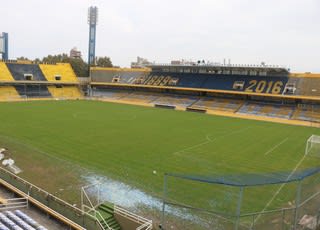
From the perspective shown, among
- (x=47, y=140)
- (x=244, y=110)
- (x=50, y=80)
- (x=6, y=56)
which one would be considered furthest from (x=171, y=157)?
(x=6, y=56)

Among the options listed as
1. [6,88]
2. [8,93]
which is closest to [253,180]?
[8,93]

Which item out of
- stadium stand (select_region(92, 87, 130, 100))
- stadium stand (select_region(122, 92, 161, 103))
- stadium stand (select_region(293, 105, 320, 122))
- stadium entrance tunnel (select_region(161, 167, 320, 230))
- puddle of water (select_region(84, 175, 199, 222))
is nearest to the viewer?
stadium entrance tunnel (select_region(161, 167, 320, 230))

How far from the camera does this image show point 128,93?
57.2 metres

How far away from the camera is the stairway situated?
10.2 meters

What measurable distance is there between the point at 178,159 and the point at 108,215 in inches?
342

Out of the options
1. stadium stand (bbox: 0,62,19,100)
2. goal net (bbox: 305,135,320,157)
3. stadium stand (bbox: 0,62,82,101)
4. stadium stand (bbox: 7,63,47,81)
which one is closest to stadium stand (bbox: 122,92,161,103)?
stadium stand (bbox: 0,62,82,101)

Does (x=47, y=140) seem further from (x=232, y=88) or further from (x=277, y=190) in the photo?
(x=232, y=88)

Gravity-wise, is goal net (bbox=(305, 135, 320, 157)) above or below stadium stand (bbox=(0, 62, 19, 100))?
below

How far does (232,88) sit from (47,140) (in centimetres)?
3227

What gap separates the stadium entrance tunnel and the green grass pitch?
33 centimetres

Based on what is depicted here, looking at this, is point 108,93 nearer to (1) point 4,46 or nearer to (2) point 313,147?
(1) point 4,46

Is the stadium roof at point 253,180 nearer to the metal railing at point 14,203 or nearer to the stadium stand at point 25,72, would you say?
the metal railing at point 14,203

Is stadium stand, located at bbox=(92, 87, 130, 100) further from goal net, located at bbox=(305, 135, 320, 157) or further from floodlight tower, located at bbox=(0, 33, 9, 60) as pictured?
goal net, located at bbox=(305, 135, 320, 157)

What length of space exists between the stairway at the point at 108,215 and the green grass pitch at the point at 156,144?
3.22 m
